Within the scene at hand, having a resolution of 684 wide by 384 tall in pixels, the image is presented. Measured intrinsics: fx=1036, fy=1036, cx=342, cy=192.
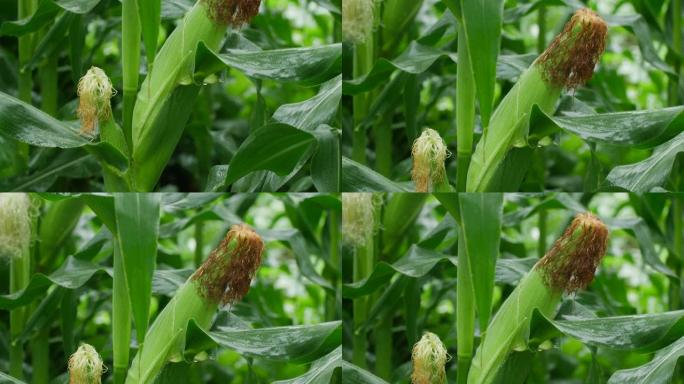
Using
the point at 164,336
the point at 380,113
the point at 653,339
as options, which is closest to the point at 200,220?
the point at 164,336

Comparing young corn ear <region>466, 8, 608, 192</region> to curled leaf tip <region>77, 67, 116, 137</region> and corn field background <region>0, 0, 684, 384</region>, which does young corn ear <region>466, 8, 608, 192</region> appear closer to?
corn field background <region>0, 0, 684, 384</region>

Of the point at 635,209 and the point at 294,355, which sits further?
the point at 635,209

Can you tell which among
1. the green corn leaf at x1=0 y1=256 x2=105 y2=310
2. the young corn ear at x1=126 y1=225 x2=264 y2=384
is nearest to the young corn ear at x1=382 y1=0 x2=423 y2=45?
the young corn ear at x1=126 y1=225 x2=264 y2=384

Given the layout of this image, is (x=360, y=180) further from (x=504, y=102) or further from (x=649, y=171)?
(x=649, y=171)

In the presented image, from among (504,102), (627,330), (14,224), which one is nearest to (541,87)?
(504,102)

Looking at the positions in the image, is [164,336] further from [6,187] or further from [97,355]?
[6,187]

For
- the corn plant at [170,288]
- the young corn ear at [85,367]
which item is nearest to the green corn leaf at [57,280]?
the corn plant at [170,288]
